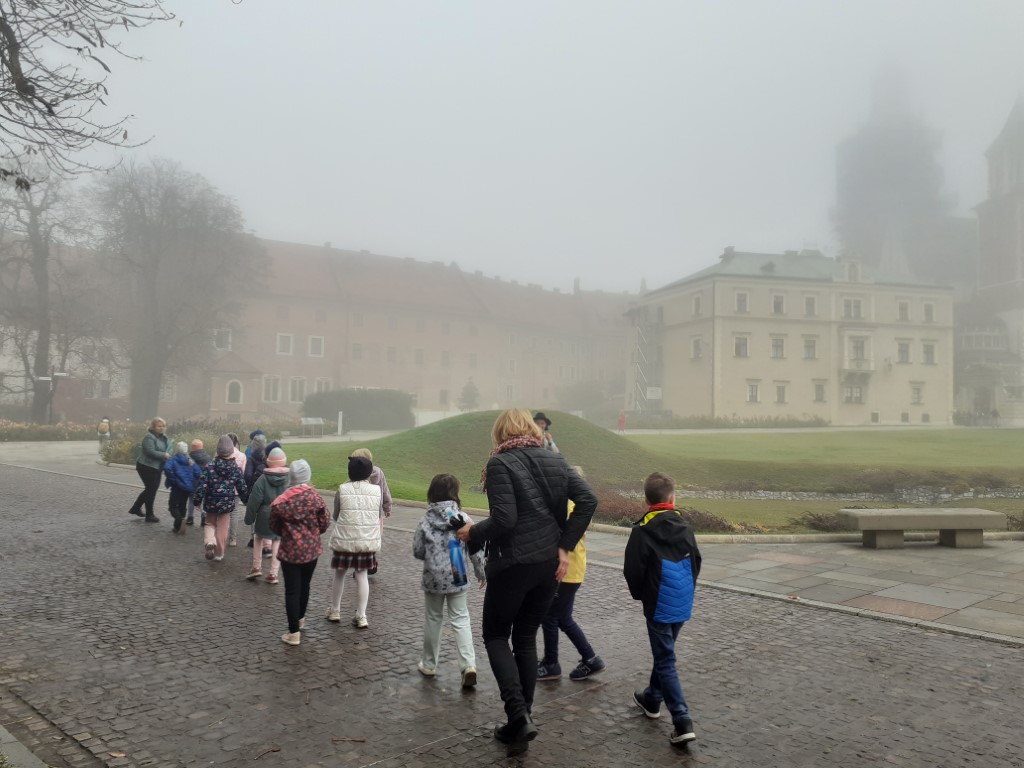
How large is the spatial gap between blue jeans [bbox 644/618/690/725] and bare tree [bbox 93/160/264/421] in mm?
47156

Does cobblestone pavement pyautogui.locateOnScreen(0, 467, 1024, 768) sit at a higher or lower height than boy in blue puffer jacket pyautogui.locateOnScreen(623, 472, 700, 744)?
lower

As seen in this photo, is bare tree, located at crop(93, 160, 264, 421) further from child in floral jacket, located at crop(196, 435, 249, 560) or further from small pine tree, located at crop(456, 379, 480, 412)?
child in floral jacket, located at crop(196, 435, 249, 560)

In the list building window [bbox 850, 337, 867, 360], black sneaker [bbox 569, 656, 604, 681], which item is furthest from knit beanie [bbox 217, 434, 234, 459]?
building window [bbox 850, 337, 867, 360]

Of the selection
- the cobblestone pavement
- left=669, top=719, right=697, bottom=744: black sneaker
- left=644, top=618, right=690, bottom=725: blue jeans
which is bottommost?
the cobblestone pavement

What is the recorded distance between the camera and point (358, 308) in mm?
77188

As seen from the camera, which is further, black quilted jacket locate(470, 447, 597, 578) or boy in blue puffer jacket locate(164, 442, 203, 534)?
boy in blue puffer jacket locate(164, 442, 203, 534)

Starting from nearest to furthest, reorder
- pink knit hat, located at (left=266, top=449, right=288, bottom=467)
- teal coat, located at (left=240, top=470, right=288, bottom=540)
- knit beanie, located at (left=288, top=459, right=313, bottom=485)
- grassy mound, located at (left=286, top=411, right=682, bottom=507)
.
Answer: knit beanie, located at (left=288, top=459, right=313, bottom=485) < pink knit hat, located at (left=266, top=449, right=288, bottom=467) < teal coat, located at (left=240, top=470, right=288, bottom=540) < grassy mound, located at (left=286, top=411, right=682, bottom=507)

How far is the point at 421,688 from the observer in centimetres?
546

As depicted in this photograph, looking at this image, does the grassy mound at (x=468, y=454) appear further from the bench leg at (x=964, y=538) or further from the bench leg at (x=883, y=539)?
the bench leg at (x=964, y=538)

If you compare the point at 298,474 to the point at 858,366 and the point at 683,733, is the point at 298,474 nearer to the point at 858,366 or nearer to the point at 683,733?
the point at 683,733

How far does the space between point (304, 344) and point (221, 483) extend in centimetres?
6561

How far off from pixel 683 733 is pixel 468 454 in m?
22.7

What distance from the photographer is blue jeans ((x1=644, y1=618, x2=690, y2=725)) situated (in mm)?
4570

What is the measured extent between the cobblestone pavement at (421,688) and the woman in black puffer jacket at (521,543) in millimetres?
370
